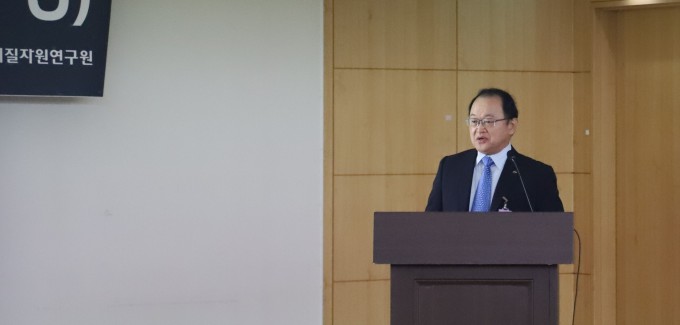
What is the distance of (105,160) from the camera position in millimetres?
5789

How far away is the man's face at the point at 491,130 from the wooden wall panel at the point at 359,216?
2.17m

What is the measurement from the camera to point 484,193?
3.98 metres

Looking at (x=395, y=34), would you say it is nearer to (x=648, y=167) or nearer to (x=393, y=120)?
(x=393, y=120)

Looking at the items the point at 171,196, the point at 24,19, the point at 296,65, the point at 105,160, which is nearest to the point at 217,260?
the point at 171,196

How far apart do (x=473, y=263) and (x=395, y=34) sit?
3.13 metres

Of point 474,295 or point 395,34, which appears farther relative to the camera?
point 395,34

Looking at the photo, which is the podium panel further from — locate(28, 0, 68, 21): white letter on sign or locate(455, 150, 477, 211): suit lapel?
locate(28, 0, 68, 21): white letter on sign

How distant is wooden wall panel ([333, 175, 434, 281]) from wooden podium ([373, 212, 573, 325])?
280 cm

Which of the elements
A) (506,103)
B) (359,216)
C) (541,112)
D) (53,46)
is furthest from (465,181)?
(53,46)

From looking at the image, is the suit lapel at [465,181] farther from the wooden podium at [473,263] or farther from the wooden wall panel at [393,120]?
the wooden wall panel at [393,120]

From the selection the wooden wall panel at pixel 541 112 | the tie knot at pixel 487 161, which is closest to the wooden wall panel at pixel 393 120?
the wooden wall panel at pixel 541 112

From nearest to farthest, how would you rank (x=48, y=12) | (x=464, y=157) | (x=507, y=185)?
(x=507, y=185)
(x=464, y=157)
(x=48, y=12)

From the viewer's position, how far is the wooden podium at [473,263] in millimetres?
3299

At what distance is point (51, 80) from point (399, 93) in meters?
2.16
